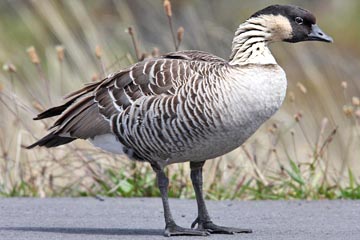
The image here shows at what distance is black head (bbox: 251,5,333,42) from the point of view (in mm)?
8906

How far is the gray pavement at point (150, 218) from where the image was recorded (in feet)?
28.3

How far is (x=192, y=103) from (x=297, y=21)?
1241 mm

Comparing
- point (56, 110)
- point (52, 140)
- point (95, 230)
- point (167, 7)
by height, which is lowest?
point (95, 230)

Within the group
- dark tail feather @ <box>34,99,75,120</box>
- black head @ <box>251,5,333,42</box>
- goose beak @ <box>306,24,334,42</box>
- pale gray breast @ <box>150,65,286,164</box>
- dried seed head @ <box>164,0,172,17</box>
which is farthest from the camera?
dried seed head @ <box>164,0,172,17</box>

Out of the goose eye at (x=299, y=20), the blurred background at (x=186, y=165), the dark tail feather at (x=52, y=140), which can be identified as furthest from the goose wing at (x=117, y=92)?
the blurred background at (x=186, y=165)

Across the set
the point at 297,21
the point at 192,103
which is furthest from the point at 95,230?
the point at 297,21

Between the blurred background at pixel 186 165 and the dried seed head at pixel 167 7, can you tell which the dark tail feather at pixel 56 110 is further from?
the dried seed head at pixel 167 7

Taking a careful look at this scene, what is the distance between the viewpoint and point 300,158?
1277 cm

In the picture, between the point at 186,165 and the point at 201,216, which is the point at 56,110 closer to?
the point at 201,216

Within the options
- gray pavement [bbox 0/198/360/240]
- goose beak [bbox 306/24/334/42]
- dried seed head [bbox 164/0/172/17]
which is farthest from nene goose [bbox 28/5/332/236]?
dried seed head [bbox 164/0/172/17]

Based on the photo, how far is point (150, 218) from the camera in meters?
9.77

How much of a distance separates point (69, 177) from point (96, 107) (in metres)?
2.65

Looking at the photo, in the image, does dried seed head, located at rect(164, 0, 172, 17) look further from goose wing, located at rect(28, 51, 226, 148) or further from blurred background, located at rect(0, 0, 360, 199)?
goose wing, located at rect(28, 51, 226, 148)

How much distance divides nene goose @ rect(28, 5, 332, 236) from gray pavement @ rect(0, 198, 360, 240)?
49cm
